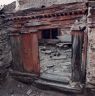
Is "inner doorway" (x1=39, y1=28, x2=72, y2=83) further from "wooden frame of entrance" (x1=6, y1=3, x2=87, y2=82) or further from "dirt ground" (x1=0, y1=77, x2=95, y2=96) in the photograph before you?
"dirt ground" (x1=0, y1=77, x2=95, y2=96)

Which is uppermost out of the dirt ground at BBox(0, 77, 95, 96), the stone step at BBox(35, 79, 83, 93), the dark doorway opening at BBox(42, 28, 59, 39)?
the dark doorway opening at BBox(42, 28, 59, 39)

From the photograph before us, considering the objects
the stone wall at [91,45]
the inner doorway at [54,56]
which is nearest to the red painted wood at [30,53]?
the inner doorway at [54,56]

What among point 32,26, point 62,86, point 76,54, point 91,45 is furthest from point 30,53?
point 91,45

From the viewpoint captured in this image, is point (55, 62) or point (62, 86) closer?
point (62, 86)

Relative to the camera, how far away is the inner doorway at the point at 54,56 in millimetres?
7035

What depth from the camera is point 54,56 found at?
24.2ft

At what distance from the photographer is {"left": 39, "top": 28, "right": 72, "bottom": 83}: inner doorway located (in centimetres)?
704

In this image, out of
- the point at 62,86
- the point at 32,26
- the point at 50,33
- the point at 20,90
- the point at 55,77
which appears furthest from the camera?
the point at 20,90

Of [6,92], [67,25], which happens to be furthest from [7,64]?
[67,25]

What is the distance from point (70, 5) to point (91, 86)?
105 inches

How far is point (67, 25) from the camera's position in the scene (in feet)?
22.1

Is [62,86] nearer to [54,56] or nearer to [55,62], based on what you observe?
[55,62]

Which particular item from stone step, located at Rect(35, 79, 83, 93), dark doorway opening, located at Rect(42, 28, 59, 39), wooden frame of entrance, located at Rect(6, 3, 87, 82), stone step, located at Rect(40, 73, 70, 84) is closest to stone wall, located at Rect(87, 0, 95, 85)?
stone step, located at Rect(35, 79, 83, 93)

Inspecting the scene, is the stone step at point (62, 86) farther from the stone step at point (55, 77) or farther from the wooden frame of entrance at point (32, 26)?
the wooden frame of entrance at point (32, 26)
